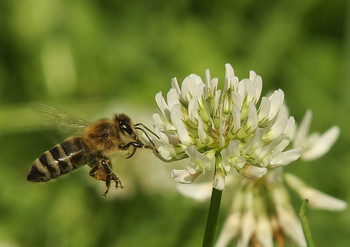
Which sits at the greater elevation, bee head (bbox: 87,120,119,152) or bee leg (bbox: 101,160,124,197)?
bee head (bbox: 87,120,119,152)

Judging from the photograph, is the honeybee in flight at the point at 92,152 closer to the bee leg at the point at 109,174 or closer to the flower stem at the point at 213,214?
the bee leg at the point at 109,174

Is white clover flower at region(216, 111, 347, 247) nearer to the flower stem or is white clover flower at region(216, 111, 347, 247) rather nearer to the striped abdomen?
the flower stem

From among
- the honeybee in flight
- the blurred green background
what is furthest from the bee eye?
the blurred green background

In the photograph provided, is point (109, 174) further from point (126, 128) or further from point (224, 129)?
point (224, 129)

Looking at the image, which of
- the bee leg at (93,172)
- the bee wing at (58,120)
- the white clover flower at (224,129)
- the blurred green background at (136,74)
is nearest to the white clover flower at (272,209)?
the white clover flower at (224,129)

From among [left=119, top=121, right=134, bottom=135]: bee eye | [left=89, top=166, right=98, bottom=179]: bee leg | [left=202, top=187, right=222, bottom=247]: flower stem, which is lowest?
[left=89, top=166, right=98, bottom=179]: bee leg

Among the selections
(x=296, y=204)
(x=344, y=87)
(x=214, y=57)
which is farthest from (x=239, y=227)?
(x=214, y=57)

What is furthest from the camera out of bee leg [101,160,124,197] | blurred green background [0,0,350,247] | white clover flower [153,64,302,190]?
blurred green background [0,0,350,247]

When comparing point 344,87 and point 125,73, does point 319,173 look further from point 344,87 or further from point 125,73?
point 125,73
